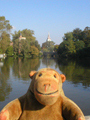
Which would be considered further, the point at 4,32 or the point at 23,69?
the point at 4,32

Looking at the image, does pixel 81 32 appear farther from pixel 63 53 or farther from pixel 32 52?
pixel 32 52

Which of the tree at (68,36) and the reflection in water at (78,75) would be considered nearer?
the reflection in water at (78,75)

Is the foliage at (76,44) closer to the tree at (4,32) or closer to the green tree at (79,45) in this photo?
the green tree at (79,45)

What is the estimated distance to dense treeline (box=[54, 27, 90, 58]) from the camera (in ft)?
146

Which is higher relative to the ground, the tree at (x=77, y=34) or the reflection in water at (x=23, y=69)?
the tree at (x=77, y=34)

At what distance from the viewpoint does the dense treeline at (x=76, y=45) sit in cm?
4457

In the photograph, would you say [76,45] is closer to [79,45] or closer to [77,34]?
[79,45]

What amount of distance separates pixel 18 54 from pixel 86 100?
1858 inches

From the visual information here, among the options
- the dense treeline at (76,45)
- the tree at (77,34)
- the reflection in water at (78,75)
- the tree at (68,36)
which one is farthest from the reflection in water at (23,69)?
the tree at (77,34)

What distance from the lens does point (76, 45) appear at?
46344 mm

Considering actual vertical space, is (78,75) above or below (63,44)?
below

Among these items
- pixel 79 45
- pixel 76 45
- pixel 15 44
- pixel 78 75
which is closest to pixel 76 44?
pixel 76 45

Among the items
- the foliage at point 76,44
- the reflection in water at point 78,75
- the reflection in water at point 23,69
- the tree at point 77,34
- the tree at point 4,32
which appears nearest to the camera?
the reflection in water at point 78,75

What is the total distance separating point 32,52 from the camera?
164 ft
